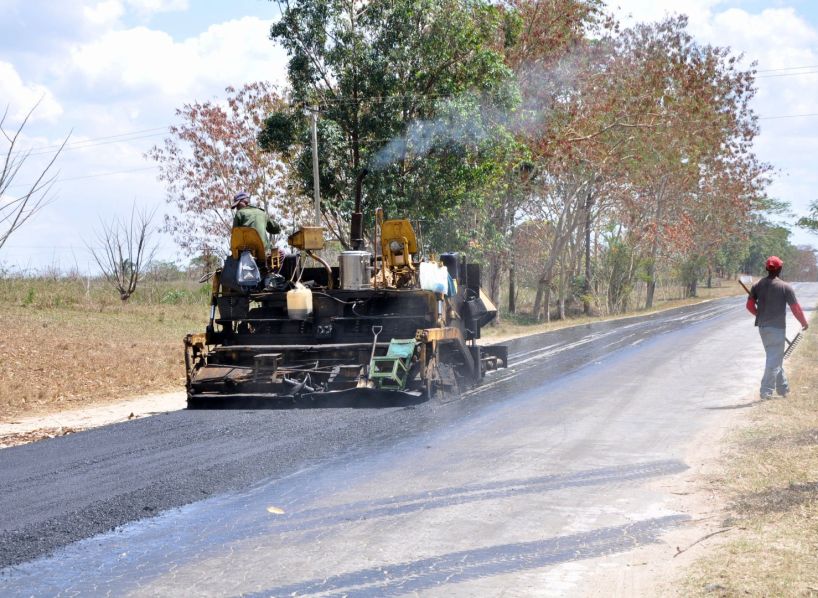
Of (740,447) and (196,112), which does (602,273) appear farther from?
(740,447)

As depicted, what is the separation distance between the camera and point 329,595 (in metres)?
4.79

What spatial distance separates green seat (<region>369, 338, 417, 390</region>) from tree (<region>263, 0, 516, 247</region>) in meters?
10.1

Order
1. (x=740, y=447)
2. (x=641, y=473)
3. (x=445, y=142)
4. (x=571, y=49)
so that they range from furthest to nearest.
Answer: (x=571, y=49)
(x=445, y=142)
(x=740, y=447)
(x=641, y=473)

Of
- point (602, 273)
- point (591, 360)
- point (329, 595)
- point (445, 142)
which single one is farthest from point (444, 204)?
point (602, 273)

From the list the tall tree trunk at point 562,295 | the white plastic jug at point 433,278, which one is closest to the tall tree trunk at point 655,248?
the tall tree trunk at point 562,295

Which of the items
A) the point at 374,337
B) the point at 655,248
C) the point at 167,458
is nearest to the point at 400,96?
the point at 374,337

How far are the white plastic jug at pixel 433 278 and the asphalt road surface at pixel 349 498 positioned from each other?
155cm

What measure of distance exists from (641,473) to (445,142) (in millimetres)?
14864

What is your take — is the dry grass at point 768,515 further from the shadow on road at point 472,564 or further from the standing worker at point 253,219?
the standing worker at point 253,219

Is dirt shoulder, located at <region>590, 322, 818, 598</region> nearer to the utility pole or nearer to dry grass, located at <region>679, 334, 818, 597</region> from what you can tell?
dry grass, located at <region>679, 334, 818, 597</region>

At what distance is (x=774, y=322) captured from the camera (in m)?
11.8

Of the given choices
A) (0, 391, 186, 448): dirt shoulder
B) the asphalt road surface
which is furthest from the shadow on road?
(0, 391, 186, 448): dirt shoulder

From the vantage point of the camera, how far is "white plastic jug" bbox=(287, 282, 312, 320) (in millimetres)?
12031

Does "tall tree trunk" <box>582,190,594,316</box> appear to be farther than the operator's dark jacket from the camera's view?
Yes
